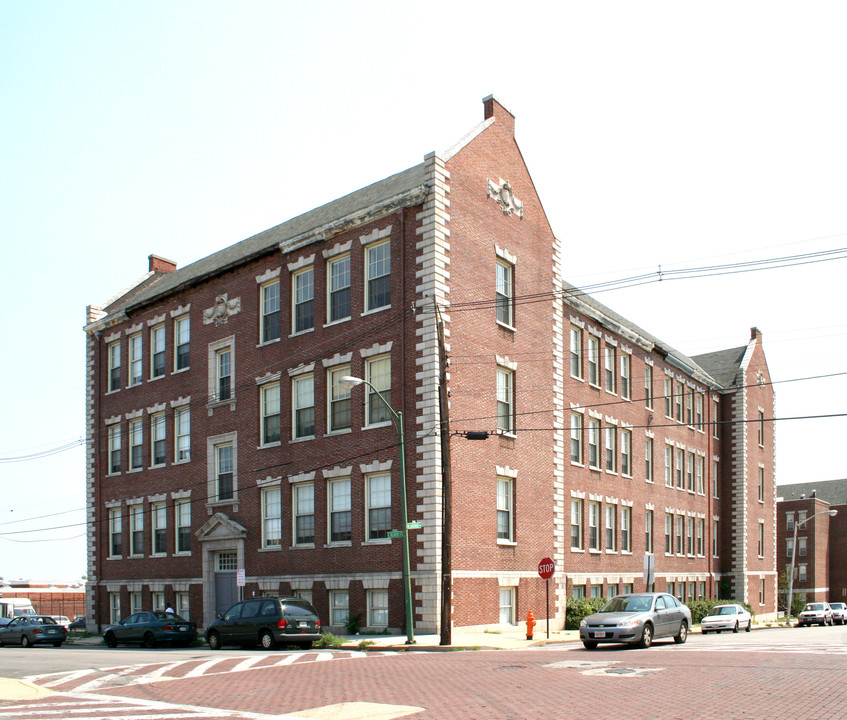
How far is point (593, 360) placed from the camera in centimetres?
4278

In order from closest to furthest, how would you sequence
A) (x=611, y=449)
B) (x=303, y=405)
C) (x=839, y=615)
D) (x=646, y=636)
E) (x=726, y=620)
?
1. (x=646, y=636)
2. (x=303, y=405)
3. (x=726, y=620)
4. (x=611, y=449)
5. (x=839, y=615)

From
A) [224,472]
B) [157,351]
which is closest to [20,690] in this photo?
[224,472]

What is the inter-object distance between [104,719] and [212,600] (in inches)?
995

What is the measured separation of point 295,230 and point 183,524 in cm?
1320

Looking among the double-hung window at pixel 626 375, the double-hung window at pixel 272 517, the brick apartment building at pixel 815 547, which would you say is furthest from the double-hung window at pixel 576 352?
the brick apartment building at pixel 815 547

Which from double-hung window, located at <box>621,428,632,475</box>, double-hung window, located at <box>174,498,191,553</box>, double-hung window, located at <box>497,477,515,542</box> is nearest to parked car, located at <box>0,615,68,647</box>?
double-hung window, located at <box>174,498,191,553</box>

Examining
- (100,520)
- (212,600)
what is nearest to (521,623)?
(212,600)

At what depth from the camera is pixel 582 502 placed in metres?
40.5

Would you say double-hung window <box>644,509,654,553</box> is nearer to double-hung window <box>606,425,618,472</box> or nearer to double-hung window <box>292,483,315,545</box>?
double-hung window <box>606,425,618,472</box>

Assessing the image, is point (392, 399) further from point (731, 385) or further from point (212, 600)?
point (731, 385)

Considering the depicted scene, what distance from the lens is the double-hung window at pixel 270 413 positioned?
117 ft

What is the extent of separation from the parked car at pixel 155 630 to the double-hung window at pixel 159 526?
7.74 metres

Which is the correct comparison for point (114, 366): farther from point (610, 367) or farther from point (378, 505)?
point (610, 367)

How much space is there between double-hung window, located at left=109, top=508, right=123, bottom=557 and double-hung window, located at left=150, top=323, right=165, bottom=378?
6887 mm
